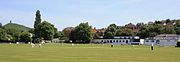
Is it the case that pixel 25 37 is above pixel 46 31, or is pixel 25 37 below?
below

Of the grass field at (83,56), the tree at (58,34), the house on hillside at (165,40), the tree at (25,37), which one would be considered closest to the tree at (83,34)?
the tree at (58,34)

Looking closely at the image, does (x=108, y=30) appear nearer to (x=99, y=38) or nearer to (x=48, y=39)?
(x=99, y=38)

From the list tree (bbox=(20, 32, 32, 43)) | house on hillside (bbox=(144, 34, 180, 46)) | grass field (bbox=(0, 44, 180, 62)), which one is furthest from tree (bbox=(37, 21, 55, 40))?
grass field (bbox=(0, 44, 180, 62))

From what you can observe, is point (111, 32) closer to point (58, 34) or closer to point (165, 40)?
point (58, 34)

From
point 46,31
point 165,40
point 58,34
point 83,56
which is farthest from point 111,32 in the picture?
point 83,56

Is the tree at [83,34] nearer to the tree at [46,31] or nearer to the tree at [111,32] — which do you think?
the tree at [46,31]

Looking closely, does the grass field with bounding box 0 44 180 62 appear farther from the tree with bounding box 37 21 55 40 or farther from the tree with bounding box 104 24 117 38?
the tree with bounding box 104 24 117 38

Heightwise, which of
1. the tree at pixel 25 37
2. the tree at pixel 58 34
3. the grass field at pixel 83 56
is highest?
the tree at pixel 58 34

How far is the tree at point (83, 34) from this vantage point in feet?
463

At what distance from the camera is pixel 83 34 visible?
14088cm

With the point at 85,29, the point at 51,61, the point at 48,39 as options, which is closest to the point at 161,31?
the point at 85,29

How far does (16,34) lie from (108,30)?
4201 cm

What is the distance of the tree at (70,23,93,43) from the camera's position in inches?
5551

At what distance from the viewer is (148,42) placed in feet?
468
